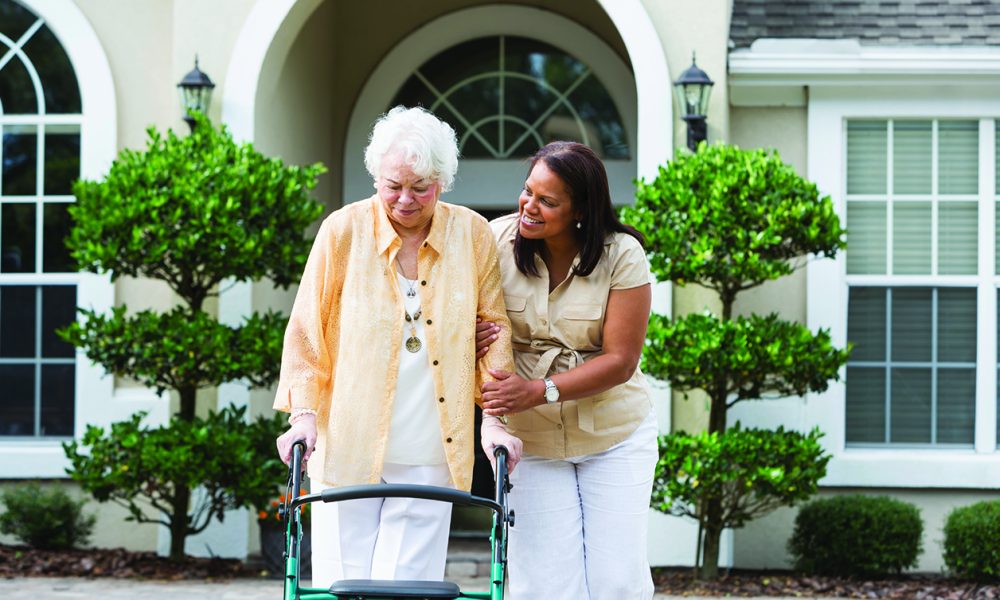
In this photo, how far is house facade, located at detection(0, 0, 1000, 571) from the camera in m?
8.16

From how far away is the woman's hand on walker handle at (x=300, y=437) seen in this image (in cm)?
377

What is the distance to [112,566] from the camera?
803cm

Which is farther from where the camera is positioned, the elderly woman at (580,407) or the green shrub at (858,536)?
the green shrub at (858,536)

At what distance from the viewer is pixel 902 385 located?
8.49 m

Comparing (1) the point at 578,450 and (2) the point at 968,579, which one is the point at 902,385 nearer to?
(2) the point at 968,579

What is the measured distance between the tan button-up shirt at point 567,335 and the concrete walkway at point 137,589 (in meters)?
3.29

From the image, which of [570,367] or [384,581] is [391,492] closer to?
[384,581]

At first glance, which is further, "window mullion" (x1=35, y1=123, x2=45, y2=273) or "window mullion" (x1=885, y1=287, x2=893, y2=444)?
"window mullion" (x1=35, y1=123, x2=45, y2=273)

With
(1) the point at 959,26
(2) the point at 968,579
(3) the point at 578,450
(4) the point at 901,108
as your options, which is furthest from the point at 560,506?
(1) the point at 959,26

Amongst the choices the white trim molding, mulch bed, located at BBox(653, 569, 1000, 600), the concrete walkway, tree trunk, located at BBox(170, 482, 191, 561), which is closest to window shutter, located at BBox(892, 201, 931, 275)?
the white trim molding

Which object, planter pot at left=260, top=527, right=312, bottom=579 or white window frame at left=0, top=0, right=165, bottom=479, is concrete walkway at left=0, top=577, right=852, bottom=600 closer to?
planter pot at left=260, top=527, right=312, bottom=579

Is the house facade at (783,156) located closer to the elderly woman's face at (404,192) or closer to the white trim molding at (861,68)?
the white trim molding at (861,68)

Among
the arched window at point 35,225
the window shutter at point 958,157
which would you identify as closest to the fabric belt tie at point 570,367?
the window shutter at point 958,157

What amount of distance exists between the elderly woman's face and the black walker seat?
3.58ft
